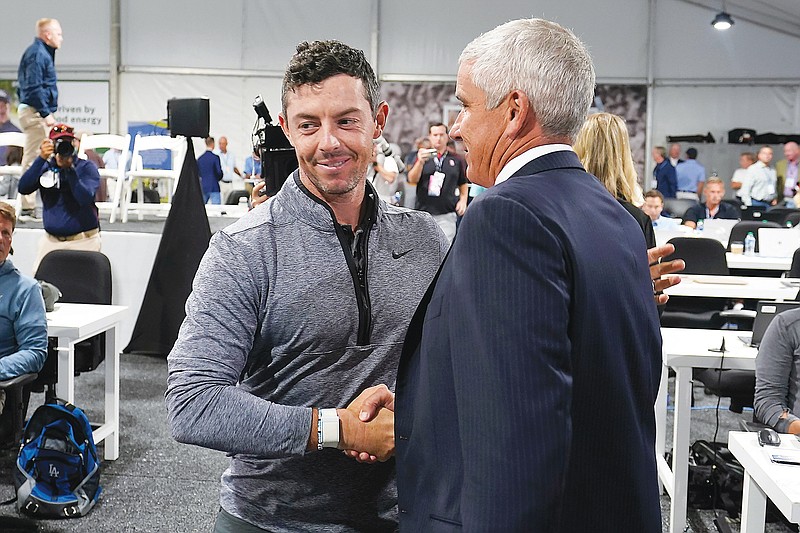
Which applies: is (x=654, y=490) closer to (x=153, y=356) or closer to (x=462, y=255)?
(x=462, y=255)

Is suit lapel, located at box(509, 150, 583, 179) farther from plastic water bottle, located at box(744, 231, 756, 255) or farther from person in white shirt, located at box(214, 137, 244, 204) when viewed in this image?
person in white shirt, located at box(214, 137, 244, 204)

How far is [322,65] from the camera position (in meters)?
1.33

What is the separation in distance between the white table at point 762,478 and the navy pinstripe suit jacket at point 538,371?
1237 mm

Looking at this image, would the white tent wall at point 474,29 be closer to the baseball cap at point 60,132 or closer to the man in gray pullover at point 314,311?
the baseball cap at point 60,132

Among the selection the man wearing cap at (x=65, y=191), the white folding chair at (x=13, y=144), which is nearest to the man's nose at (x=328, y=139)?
the man wearing cap at (x=65, y=191)

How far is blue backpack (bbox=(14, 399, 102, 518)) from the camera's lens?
346cm

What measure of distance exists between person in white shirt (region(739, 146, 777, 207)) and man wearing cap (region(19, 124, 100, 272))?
32.1 feet

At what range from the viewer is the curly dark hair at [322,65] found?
133 cm

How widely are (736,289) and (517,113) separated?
4443mm

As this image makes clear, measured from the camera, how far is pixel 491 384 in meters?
0.95

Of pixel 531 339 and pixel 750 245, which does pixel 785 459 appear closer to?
pixel 531 339

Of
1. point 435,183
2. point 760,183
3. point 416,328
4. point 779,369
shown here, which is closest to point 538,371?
point 416,328

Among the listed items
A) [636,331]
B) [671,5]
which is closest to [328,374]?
[636,331]

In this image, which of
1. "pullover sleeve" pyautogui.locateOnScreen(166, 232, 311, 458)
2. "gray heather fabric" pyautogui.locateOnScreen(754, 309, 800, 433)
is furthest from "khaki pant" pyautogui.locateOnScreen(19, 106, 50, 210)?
"pullover sleeve" pyautogui.locateOnScreen(166, 232, 311, 458)
